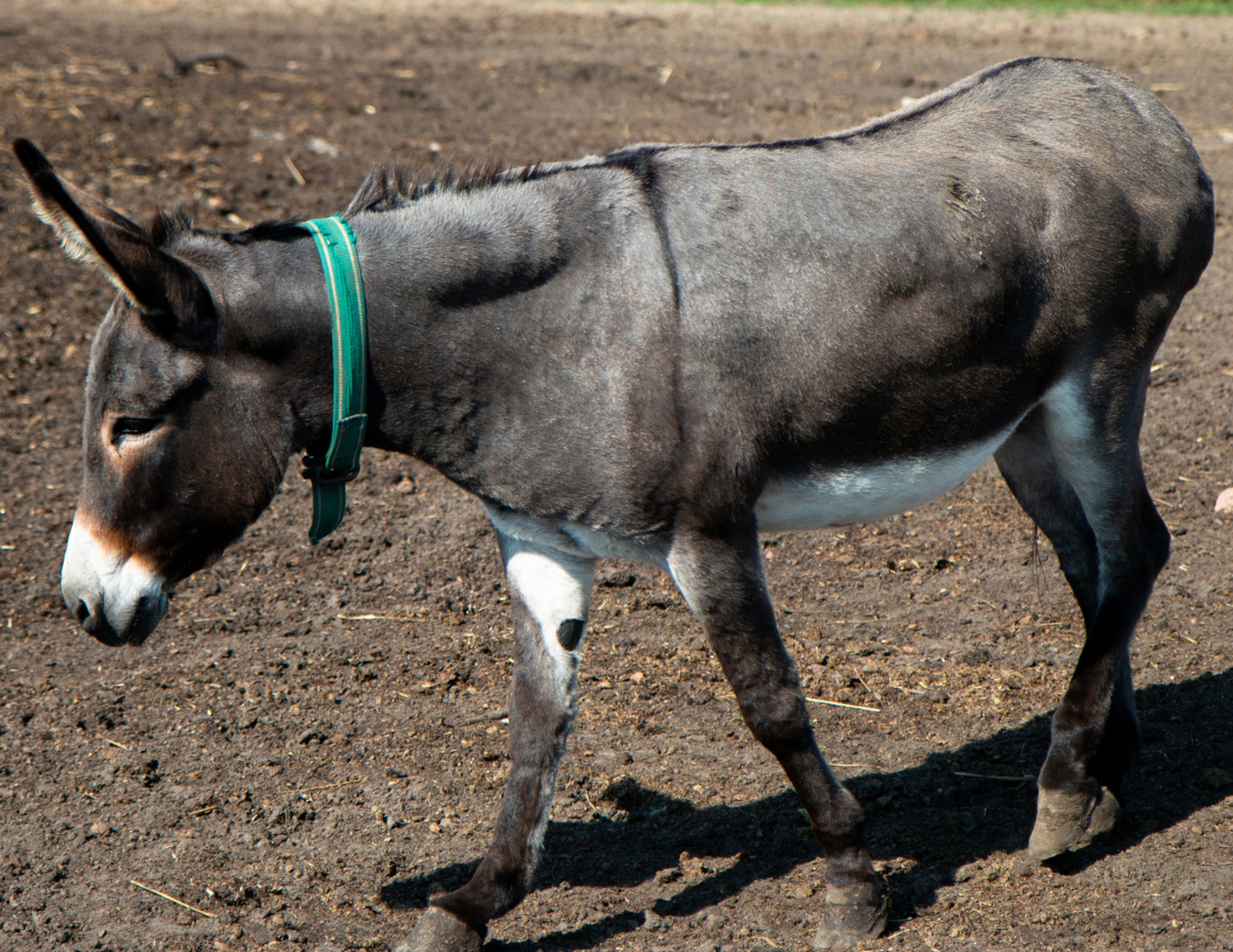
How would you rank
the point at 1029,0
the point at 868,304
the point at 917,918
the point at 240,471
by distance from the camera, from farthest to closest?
the point at 1029,0
the point at 917,918
the point at 868,304
the point at 240,471

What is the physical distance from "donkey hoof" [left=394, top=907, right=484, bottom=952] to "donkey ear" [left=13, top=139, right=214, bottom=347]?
1.50 metres

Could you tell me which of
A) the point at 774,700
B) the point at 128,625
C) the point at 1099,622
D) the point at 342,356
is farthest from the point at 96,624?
the point at 1099,622

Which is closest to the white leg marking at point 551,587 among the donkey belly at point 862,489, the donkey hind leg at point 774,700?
the donkey hind leg at point 774,700

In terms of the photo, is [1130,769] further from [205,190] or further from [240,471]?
[205,190]

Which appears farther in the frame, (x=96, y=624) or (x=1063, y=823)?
(x=1063, y=823)

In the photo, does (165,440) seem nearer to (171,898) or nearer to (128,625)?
(128,625)

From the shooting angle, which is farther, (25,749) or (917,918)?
(25,749)

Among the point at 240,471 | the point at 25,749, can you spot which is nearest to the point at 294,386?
the point at 240,471

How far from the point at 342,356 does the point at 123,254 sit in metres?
0.48

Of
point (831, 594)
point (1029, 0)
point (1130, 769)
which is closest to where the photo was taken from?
point (1130, 769)

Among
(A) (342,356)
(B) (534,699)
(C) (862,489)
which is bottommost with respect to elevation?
(B) (534,699)

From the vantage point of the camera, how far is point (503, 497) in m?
2.71

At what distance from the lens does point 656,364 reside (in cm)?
259

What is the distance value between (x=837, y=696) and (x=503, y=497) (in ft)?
5.66
